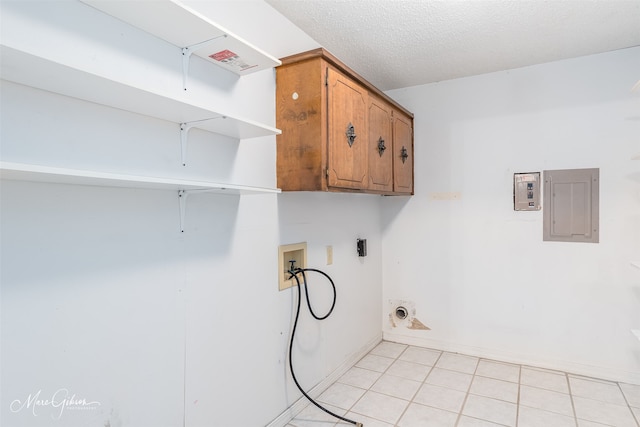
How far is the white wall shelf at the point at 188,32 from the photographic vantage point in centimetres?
114

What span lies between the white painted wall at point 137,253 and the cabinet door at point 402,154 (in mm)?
989

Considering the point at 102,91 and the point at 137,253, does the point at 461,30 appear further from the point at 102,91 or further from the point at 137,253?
the point at 137,253

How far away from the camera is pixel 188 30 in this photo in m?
1.30

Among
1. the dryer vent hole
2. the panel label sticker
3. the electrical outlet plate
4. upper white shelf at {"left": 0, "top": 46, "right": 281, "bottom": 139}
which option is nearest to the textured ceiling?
the panel label sticker

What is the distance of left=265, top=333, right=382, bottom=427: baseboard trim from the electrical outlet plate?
72 centimetres

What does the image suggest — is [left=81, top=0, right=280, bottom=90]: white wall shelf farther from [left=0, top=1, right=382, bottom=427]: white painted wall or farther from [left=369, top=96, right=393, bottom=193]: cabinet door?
[left=369, top=96, right=393, bottom=193]: cabinet door

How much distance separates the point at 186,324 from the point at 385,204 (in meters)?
2.31

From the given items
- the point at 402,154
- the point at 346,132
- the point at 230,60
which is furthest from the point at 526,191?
the point at 230,60

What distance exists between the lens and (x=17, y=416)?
985 mm

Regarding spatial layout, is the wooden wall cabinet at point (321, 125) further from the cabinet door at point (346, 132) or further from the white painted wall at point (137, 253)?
the white painted wall at point (137, 253)

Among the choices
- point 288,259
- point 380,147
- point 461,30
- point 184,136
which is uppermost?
point 461,30

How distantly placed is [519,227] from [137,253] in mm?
2739

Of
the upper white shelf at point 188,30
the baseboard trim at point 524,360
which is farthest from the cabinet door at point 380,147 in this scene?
the baseboard trim at point 524,360

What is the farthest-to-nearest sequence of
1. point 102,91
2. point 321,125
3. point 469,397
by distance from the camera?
1. point 469,397
2. point 321,125
3. point 102,91
